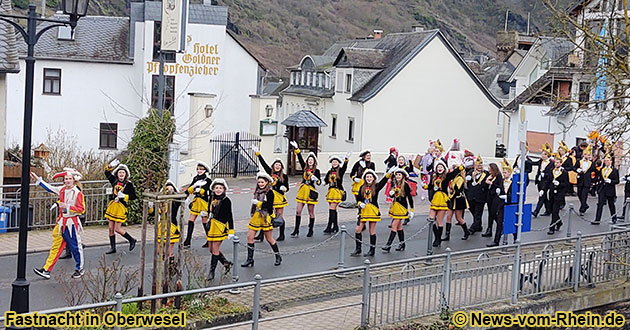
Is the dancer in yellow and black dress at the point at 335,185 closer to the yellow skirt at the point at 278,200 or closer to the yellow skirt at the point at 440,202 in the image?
the yellow skirt at the point at 278,200

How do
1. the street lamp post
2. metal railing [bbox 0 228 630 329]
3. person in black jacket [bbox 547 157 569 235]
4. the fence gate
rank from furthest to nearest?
the fence gate
person in black jacket [bbox 547 157 569 235]
metal railing [bbox 0 228 630 329]
the street lamp post

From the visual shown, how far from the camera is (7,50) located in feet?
66.1

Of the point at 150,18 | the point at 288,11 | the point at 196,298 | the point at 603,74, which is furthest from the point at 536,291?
the point at 288,11

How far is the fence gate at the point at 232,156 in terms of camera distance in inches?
1092

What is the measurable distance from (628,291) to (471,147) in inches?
1097

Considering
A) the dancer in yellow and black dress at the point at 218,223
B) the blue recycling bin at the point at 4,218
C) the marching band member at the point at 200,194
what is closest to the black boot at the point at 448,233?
the marching band member at the point at 200,194

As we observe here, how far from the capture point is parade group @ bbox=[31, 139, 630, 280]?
13.1 m

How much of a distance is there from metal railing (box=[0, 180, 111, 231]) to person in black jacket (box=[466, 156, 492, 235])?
748cm

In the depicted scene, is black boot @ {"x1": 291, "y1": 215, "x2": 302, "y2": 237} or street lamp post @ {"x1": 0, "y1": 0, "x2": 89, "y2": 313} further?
black boot @ {"x1": 291, "y1": 215, "x2": 302, "y2": 237}

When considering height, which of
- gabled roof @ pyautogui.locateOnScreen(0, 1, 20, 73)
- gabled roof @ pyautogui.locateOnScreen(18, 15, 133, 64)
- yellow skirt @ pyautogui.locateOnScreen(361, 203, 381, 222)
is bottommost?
yellow skirt @ pyautogui.locateOnScreen(361, 203, 381, 222)

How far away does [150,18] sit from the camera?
3772 cm

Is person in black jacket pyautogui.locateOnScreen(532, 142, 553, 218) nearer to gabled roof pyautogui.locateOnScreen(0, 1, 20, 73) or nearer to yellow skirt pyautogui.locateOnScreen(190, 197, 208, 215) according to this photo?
yellow skirt pyautogui.locateOnScreen(190, 197, 208, 215)

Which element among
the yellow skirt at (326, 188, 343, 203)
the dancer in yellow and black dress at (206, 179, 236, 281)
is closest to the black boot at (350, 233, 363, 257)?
the yellow skirt at (326, 188, 343, 203)

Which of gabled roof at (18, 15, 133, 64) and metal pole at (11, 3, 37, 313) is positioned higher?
gabled roof at (18, 15, 133, 64)
